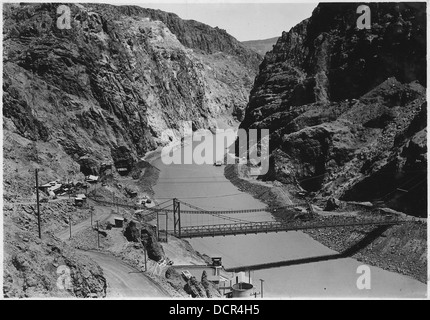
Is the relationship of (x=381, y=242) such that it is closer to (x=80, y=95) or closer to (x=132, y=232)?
(x=132, y=232)

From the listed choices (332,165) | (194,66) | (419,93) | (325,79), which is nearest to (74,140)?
(332,165)

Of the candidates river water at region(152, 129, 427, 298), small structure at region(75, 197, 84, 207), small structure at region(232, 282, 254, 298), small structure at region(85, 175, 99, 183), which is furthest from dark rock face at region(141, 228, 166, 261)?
small structure at region(85, 175, 99, 183)

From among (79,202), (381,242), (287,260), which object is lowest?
(287,260)

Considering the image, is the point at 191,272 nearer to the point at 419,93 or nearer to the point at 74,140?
the point at 74,140

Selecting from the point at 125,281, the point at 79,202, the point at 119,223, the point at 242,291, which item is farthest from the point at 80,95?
the point at 242,291

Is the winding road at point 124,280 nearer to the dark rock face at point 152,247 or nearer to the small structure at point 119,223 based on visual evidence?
the dark rock face at point 152,247

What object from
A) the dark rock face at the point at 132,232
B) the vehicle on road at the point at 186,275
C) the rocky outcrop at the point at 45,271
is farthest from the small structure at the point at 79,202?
the rocky outcrop at the point at 45,271
